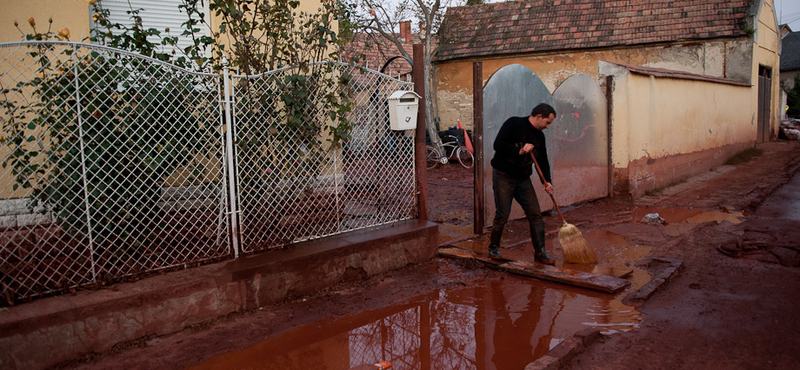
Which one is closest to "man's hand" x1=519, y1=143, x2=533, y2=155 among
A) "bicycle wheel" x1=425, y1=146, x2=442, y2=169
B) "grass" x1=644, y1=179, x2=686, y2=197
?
"grass" x1=644, y1=179, x2=686, y2=197

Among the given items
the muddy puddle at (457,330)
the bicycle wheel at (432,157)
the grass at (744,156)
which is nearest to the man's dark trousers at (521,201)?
the muddy puddle at (457,330)

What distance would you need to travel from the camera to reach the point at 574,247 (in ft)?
19.1

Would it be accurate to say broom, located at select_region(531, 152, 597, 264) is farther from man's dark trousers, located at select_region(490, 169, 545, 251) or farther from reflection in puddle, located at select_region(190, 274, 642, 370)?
reflection in puddle, located at select_region(190, 274, 642, 370)

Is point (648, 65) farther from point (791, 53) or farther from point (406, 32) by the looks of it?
point (791, 53)

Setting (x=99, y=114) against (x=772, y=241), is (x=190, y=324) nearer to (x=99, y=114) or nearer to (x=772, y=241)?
(x=99, y=114)

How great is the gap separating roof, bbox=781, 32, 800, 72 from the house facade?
2151 cm

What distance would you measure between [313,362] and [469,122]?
1592cm

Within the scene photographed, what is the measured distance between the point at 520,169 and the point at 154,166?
143 inches

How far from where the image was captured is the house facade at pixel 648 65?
31.4ft

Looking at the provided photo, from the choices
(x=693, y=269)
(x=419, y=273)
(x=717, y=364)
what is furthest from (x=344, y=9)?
(x=717, y=364)

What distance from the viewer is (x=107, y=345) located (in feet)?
12.5

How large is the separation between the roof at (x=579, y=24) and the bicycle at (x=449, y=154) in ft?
12.3

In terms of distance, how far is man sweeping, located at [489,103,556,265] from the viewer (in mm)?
5832

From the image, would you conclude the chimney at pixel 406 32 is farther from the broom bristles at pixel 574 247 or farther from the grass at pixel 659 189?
the broom bristles at pixel 574 247
